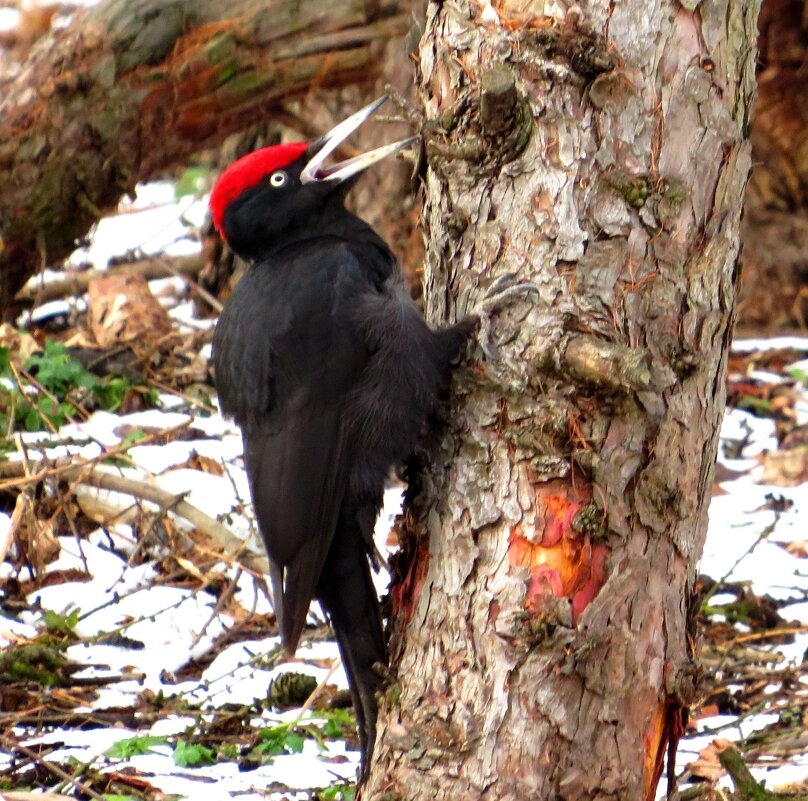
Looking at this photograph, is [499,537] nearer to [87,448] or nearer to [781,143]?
[87,448]

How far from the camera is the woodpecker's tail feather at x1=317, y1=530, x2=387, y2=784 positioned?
3051 mm

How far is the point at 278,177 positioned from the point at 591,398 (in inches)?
54.0

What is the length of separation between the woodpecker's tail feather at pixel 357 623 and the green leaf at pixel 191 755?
505 millimetres

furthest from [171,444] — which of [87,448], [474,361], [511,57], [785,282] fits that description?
[785,282]

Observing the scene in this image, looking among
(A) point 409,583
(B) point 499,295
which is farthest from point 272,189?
(A) point 409,583

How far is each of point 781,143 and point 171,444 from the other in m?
Result: 3.50

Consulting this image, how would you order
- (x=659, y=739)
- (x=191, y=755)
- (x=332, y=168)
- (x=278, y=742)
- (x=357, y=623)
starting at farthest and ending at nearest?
(x=332, y=168) < (x=278, y=742) < (x=191, y=755) < (x=357, y=623) < (x=659, y=739)

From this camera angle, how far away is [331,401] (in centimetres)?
334

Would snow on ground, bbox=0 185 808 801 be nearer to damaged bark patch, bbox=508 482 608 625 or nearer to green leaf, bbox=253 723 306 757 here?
green leaf, bbox=253 723 306 757

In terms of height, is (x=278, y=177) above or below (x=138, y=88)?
below

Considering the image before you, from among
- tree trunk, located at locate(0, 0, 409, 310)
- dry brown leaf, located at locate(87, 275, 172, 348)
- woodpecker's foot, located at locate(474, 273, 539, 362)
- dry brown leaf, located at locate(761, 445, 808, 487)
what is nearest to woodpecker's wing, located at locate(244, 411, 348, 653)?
woodpecker's foot, located at locate(474, 273, 539, 362)

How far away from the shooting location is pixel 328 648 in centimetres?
428

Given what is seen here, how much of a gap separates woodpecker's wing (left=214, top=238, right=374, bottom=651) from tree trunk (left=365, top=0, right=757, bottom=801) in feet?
1.67

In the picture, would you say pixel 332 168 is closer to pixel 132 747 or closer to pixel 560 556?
pixel 560 556
